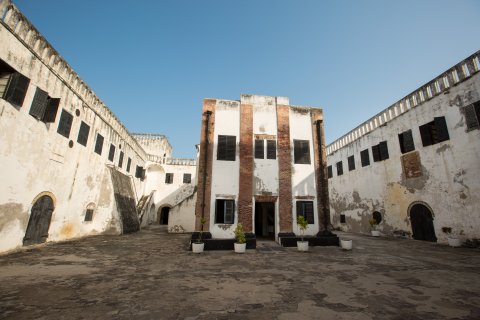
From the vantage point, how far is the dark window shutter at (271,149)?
13488mm

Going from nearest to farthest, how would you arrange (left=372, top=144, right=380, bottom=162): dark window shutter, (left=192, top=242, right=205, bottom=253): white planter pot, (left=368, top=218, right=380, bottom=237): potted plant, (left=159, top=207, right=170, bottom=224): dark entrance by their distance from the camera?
(left=192, top=242, right=205, bottom=253): white planter pot → (left=368, top=218, right=380, bottom=237): potted plant → (left=372, top=144, right=380, bottom=162): dark window shutter → (left=159, top=207, right=170, bottom=224): dark entrance

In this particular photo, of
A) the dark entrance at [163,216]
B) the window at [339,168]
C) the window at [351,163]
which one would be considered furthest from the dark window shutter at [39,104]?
the window at [339,168]

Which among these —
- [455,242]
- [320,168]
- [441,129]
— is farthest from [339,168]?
[455,242]

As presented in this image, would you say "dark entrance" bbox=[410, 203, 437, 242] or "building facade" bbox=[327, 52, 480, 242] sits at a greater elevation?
"building facade" bbox=[327, 52, 480, 242]

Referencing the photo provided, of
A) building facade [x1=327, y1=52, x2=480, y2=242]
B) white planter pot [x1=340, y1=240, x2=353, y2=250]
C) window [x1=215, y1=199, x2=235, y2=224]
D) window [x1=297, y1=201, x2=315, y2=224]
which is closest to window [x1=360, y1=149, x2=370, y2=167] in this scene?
building facade [x1=327, y1=52, x2=480, y2=242]

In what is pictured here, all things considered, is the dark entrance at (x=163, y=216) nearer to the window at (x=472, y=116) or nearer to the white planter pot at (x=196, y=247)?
the white planter pot at (x=196, y=247)

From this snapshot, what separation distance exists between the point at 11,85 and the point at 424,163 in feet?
71.0

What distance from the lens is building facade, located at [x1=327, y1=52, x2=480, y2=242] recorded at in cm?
1180

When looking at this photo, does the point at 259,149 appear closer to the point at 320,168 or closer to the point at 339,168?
the point at 320,168

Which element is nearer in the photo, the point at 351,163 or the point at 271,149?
the point at 271,149

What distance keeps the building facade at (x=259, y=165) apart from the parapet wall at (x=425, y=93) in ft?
21.7

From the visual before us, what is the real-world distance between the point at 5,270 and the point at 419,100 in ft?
71.2

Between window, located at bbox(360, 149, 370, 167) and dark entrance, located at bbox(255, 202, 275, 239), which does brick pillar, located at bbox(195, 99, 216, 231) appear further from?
window, located at bbox(360, 149, 370, 167)

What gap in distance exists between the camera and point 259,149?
44.3ft
